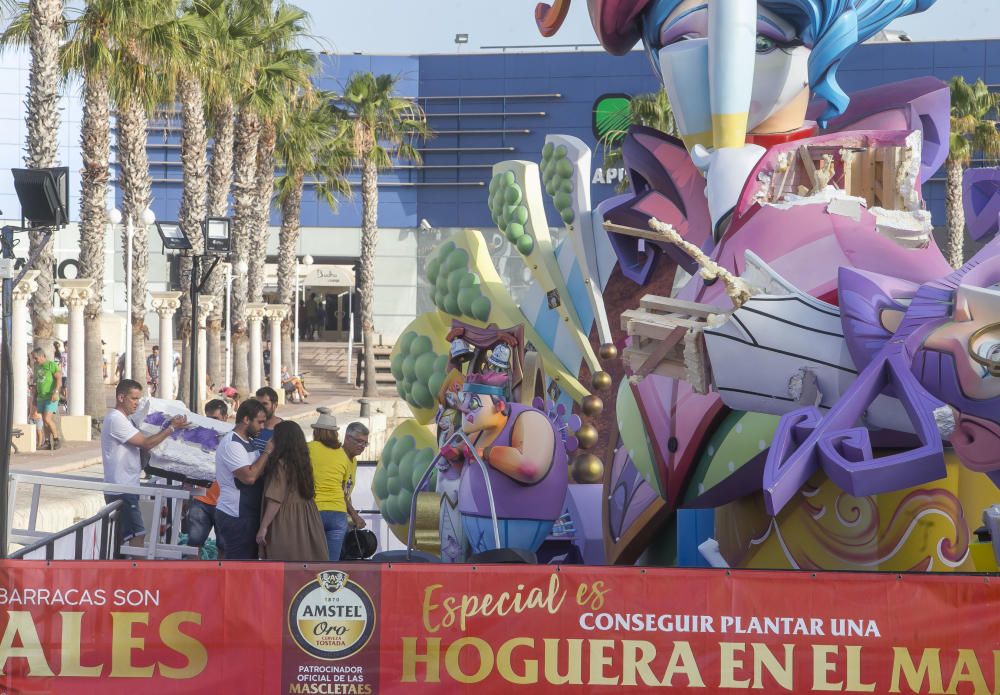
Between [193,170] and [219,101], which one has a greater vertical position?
[219,101]

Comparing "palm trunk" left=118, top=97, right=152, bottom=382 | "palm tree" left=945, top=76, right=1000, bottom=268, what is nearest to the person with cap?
Answer: "palm trunk" left=118, top=97, right=152, bottom=382

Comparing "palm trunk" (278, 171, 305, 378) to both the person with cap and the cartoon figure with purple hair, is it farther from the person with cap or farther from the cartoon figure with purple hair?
the person with cap

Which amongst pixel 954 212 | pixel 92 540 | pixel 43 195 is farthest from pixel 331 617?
pixel 954 212

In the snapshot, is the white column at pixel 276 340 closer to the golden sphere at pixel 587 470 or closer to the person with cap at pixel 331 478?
the golden sphere at pixel 587 470

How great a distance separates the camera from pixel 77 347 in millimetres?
24266

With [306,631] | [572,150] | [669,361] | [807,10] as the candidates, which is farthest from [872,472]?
[572,150]

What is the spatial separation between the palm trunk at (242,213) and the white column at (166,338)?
2.73 meters

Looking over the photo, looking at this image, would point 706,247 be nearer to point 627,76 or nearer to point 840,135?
point 840,135

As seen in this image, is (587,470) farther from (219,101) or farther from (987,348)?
(219,101)

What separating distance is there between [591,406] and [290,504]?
4270mm

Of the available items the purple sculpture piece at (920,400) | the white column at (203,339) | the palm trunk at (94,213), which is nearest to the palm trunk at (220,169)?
the white column at (203,339)

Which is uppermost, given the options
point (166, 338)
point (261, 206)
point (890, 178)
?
point (890, 178)

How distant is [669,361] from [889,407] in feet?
4.57

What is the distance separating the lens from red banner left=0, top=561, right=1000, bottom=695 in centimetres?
663
